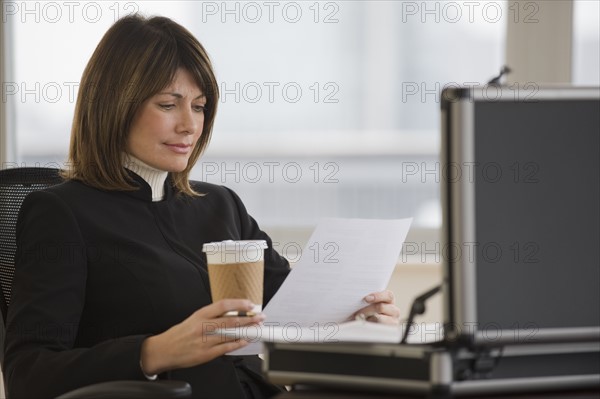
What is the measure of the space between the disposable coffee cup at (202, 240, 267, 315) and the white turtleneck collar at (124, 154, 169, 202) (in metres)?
0.45

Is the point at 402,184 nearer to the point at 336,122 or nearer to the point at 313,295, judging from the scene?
the point at 336,122

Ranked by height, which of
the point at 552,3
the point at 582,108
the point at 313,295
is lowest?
the point at 313,295

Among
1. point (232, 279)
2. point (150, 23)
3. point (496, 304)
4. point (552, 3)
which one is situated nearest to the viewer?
point (496, 304)

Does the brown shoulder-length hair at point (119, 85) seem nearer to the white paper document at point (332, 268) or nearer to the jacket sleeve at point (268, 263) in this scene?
the jacket sleeve at point (268, 263)

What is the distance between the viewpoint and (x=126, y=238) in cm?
171

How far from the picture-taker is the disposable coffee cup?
142 centimetres

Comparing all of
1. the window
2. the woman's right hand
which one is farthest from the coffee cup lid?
the window

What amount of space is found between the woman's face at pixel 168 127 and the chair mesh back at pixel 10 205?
20 cm

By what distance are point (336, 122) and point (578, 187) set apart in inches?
89.9

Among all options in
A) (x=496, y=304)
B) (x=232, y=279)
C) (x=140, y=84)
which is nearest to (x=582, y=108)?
(x=496, y=304)

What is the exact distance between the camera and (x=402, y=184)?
329cm

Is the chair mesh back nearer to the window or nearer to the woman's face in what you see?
the woman's face

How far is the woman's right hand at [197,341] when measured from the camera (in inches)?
52.3

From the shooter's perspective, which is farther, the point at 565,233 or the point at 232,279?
the point at 232,279
